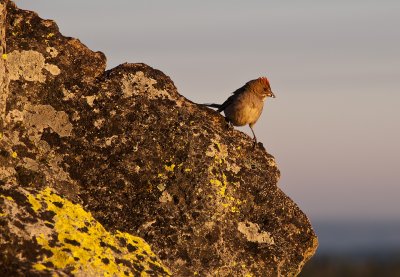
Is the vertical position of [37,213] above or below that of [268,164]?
below

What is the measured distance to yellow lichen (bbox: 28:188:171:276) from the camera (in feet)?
31.4

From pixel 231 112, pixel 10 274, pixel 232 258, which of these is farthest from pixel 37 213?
pixel 231 112

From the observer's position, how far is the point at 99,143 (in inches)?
471

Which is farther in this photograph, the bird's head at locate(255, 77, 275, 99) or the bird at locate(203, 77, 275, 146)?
the bird's head at locate(255, 77, 275, 99)

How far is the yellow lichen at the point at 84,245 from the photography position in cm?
958

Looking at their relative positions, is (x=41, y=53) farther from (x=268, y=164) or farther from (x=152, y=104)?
(x=268, y=164)

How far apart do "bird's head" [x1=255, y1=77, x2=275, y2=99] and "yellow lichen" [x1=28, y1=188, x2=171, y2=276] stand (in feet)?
25.3

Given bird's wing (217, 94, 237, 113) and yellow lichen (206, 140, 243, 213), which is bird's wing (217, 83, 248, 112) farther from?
yellow lichen (206, 140, 243, 213)

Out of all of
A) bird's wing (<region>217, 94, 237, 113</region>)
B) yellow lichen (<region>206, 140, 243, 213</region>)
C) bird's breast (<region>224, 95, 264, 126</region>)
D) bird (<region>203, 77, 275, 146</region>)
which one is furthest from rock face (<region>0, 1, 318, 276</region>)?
bird's wing (<region>217, 94, 237, 113</region>)

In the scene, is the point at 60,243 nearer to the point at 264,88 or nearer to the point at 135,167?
the point at 135,167

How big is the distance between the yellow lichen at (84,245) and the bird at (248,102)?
6.26m

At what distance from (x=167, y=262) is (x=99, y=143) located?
5.79 feet

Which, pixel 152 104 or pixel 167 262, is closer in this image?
pixel 167 262

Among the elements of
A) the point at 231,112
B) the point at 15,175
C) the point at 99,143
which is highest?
the point at 231,112
